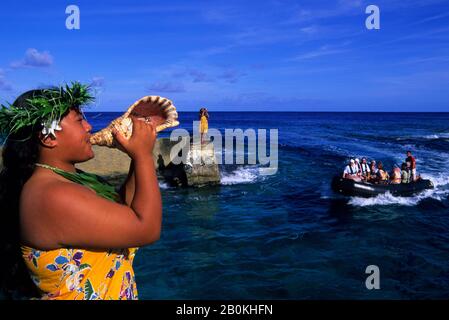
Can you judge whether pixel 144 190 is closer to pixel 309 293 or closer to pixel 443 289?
pixel 309 293

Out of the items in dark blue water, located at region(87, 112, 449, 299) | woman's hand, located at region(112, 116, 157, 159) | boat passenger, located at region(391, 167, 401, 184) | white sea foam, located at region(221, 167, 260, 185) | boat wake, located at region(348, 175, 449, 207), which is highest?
woman's hand, located at region(112, 116, 157, 159)

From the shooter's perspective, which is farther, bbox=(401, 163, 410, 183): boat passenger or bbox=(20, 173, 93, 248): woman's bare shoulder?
bbox=(401, 163, 410, 183): boat passenger

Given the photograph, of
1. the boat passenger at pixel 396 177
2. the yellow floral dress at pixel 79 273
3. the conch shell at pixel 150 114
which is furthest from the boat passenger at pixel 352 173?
the yellow floral dress at pixel 79 273

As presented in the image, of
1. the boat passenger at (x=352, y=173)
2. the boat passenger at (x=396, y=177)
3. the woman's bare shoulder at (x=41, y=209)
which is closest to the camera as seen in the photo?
the woman's bare shoulder at (x=41, y=209)

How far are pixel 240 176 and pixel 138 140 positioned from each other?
70.4 ft

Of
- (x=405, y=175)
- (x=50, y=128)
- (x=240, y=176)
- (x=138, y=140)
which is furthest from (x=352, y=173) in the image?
(x=50, y=128)

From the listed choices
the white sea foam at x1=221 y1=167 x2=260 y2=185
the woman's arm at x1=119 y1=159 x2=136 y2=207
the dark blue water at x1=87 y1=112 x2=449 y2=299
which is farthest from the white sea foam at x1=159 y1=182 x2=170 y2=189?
the woman's arm at x1=119 y1=159 x2=136 y2=207

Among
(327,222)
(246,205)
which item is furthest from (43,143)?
(246,205)

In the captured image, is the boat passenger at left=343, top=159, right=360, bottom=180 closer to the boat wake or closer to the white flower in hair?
the boat wake

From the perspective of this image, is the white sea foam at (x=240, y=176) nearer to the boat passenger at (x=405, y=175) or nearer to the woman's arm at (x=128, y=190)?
the boat passenger at (x=405, y=175)

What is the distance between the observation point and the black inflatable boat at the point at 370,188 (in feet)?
58.6

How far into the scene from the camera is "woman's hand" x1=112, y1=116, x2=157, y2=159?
193 cm

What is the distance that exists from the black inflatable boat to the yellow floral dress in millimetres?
17043

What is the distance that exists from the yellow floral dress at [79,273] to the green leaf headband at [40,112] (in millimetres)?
616
